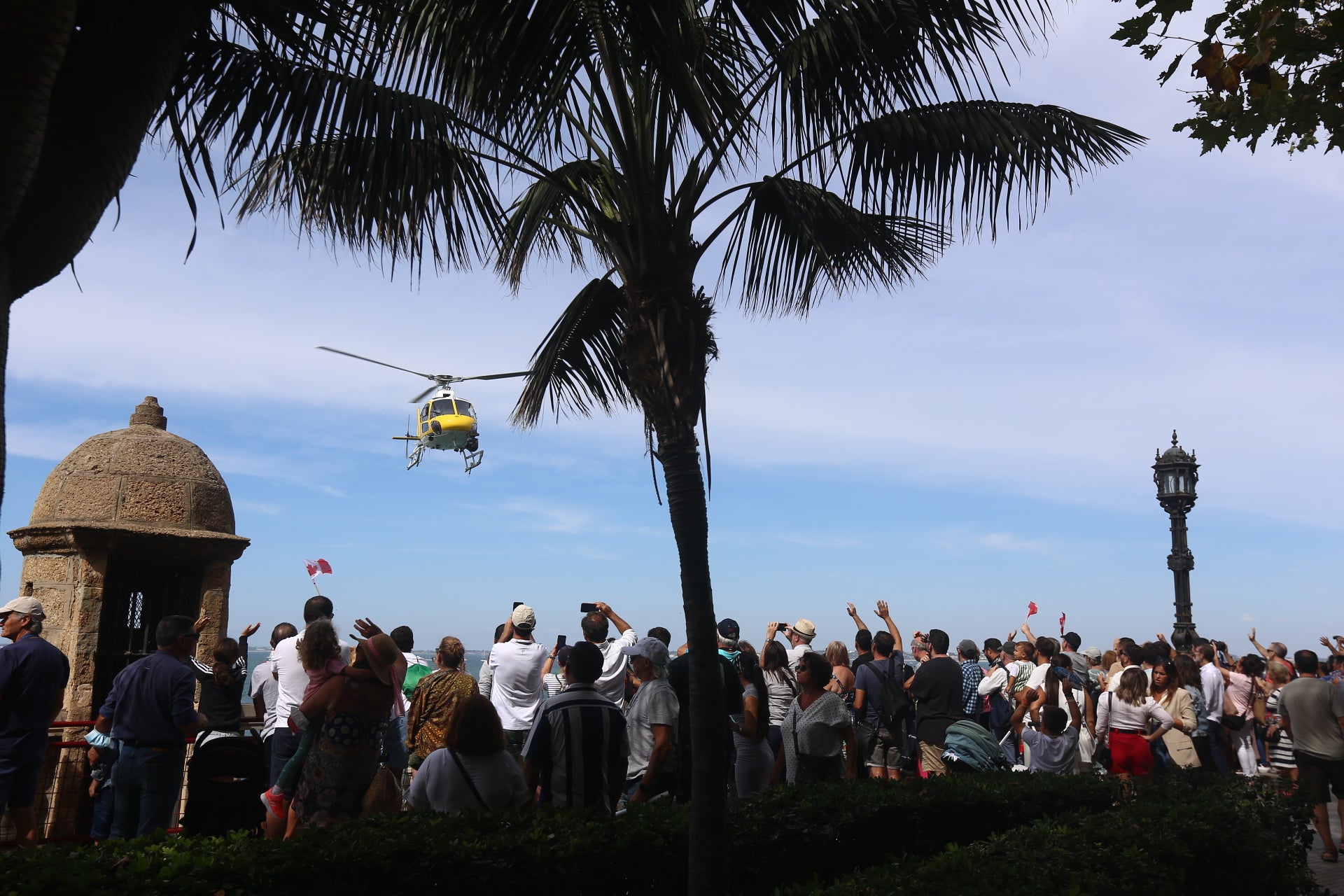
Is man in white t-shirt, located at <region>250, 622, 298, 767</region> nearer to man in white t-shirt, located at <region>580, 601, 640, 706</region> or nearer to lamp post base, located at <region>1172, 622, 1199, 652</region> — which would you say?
man in white t-shirt, located at <region>580, 601, 640, 706</region>

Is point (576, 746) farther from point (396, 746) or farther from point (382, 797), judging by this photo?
point (396, 746)

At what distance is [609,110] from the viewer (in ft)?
16.7

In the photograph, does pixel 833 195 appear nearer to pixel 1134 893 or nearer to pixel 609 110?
pixel 609 110

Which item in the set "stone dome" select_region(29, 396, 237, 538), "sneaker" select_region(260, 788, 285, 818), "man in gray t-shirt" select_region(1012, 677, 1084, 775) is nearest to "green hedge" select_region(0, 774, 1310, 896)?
"sneaker" select_region(260, 788, 285, 818)

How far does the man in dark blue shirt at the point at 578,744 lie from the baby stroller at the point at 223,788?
9.11 feet

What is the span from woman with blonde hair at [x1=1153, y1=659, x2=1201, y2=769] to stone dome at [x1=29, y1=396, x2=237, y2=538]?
940cm

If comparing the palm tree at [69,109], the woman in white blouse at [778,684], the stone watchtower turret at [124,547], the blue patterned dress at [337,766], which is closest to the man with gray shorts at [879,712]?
the woman in white blouse at [778,684]

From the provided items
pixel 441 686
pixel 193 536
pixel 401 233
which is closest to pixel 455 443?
pixel 193 536

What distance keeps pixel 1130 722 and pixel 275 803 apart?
287 inches

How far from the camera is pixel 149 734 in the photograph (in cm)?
705

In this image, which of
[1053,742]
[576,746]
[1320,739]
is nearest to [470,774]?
[576,746]

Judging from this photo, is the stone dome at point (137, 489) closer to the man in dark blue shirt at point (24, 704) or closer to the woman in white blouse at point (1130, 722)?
the man in dark blue shirt at point (24, 704)

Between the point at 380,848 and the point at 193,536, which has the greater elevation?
the point at 193,536

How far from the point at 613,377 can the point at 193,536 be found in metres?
5.04
